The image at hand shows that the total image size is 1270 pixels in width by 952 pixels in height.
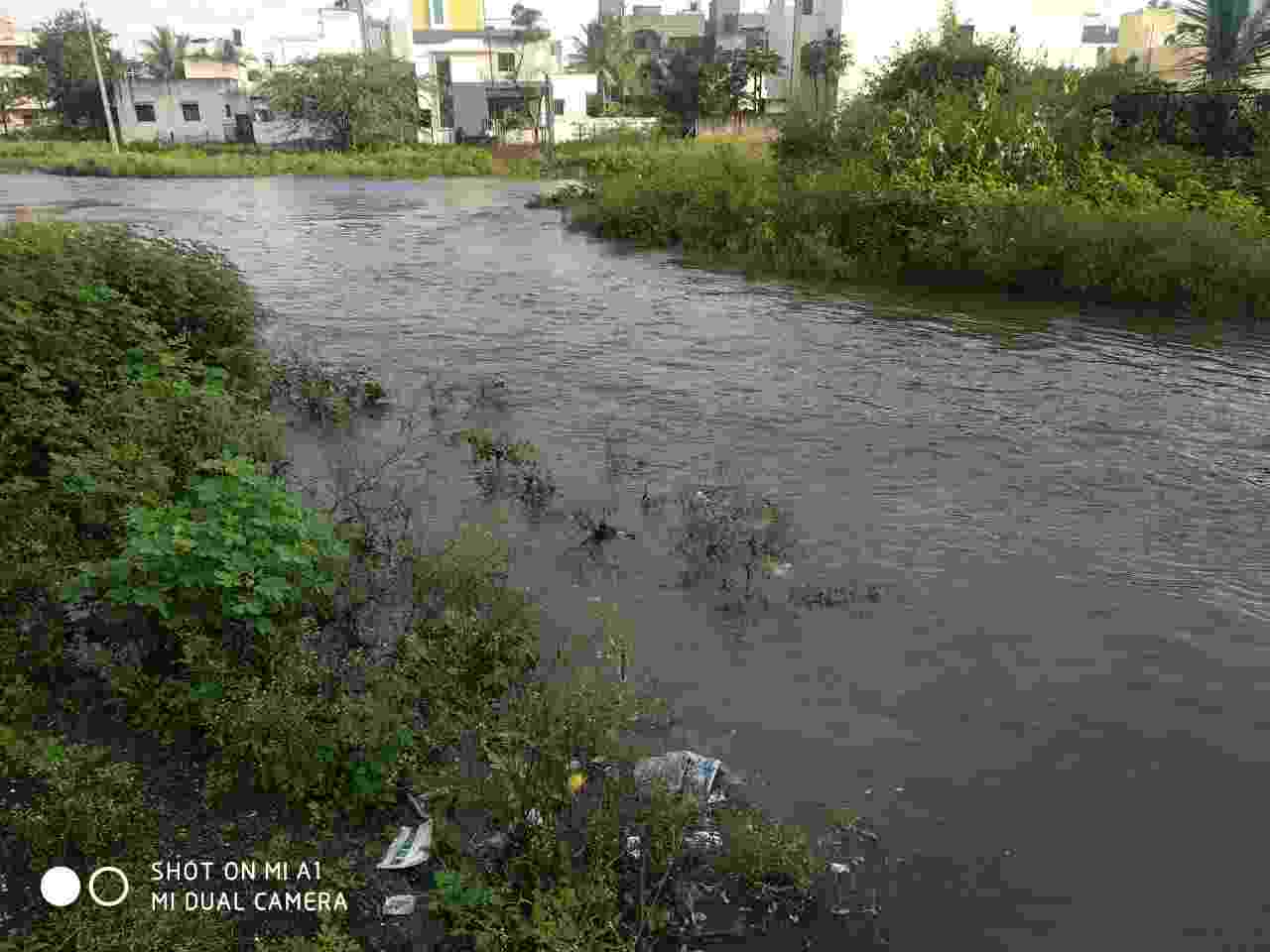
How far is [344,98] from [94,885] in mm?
60324

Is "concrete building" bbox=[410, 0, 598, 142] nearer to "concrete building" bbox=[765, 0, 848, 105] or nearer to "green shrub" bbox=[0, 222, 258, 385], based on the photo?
"concrete building" bbox=[765, 0, 848, 105]

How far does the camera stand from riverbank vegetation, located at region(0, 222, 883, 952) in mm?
4070

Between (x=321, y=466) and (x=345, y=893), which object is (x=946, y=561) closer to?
(x=345, y=893)

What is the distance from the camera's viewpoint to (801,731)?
5.59 m

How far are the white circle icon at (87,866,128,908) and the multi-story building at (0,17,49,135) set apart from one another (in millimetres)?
81664

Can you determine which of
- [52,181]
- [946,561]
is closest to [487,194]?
[52,181]

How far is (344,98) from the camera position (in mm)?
57000

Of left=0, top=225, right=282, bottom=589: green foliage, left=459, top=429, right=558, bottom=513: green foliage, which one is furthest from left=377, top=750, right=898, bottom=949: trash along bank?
left=459, top=429, right=558, bottom=513: green foliage

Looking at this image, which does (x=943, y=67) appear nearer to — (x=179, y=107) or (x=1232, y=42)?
(x=1232, y=42)

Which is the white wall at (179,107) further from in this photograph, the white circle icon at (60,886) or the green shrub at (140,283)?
the white circle icon at (60,886)

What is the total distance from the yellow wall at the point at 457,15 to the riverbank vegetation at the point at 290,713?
267 feet

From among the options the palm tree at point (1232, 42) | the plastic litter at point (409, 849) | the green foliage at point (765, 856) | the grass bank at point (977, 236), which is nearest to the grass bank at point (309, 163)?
the grass bank at point (977, 236)

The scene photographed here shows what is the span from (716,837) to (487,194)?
120 ft

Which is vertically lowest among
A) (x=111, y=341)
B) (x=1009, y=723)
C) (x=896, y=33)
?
(x=1009, y=723)
